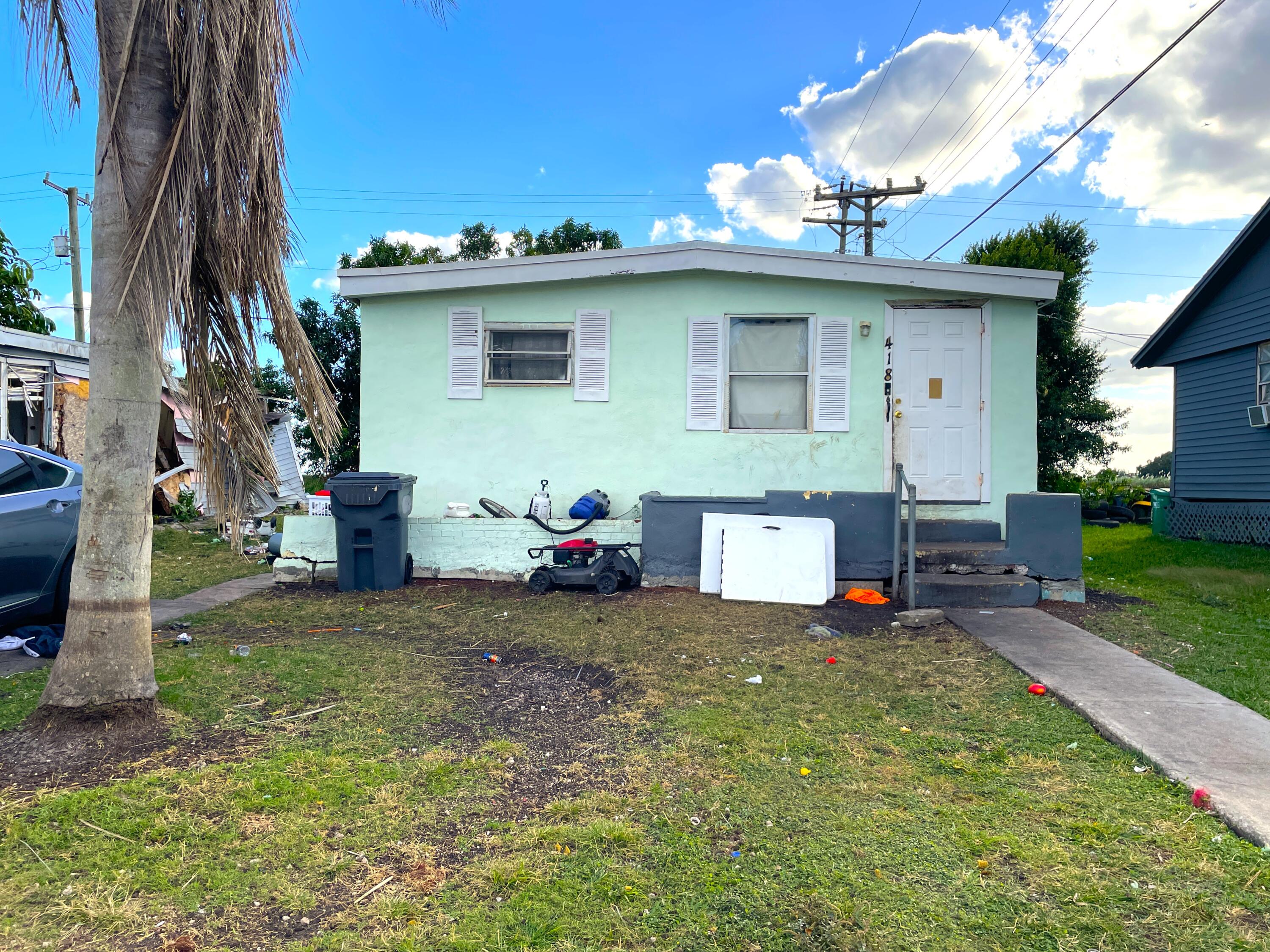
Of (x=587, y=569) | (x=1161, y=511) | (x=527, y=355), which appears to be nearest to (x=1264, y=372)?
(x=1161, y=511)

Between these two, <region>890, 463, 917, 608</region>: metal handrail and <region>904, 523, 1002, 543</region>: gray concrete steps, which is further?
A: <region>904, 523, 1002, 543</region>: gray concrete steps

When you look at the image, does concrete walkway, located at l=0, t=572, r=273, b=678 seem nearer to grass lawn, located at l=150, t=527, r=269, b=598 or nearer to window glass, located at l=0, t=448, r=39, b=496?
grass lawn, located at l=150, t=527, r=269, b=598

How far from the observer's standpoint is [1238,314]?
12172 millimetres

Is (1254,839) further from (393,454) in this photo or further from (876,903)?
(393,454)

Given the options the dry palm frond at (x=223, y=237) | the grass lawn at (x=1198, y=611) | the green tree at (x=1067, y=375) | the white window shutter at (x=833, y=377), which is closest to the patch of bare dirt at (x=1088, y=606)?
the grass lawn at (x=1198, y=611)

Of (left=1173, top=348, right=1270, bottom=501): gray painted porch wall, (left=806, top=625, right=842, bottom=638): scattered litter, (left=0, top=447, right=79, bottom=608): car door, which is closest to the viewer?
(left=0, top=447, right=79, bottom=608): car door

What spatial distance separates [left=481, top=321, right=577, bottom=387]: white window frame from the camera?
805 cm

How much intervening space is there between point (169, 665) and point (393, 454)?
413 centimetres

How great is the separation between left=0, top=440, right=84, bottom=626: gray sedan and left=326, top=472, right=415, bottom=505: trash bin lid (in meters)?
2.20

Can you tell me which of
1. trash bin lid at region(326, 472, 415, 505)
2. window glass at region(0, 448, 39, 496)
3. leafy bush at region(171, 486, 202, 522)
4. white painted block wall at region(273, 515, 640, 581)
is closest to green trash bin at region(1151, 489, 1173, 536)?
white painted block wall at region(273, 515, 640, 581)

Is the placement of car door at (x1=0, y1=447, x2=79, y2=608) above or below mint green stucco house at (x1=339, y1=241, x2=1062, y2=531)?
below

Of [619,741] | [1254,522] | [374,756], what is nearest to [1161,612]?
[619,741]

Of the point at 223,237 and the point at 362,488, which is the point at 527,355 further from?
the point at 223,237

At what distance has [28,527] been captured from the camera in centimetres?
461
